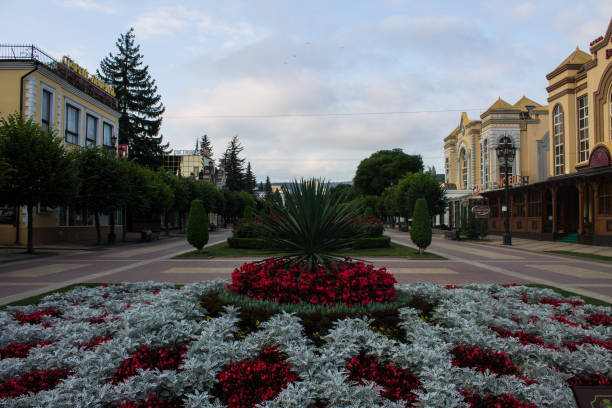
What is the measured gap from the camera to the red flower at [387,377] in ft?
11.6

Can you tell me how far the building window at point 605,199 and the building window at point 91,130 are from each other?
118 ft

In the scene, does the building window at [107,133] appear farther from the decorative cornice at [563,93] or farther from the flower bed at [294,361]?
the decorative cornice at [563,93]

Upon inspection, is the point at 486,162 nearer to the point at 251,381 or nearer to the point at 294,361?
the point at 294,361

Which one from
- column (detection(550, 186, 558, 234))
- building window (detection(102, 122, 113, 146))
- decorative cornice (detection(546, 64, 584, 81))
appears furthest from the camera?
building window (detection(102, 122, 113, 146))

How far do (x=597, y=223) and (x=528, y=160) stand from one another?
84.7ft

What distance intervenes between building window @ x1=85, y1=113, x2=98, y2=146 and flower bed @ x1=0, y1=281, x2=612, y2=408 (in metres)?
29.2

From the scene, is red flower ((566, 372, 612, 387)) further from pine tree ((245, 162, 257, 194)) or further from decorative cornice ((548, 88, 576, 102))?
pine tree ((245, 162, 257, 194))

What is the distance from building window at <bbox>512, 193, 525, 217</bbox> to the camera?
114 feet

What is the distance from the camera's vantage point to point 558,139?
1435 inches

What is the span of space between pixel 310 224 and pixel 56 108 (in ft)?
89.6

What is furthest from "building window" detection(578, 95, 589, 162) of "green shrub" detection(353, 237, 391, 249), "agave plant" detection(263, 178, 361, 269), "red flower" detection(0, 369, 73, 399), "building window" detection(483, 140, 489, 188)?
"red flower" detection(0, 369, 73, 399)

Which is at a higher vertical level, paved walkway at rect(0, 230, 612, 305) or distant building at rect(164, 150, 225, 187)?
distant building at rect(164, 150, 225, 187)

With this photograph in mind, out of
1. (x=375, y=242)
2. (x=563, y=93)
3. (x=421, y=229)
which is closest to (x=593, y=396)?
(x=421, y=229)

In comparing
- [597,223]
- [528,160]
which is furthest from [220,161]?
[597,223]
